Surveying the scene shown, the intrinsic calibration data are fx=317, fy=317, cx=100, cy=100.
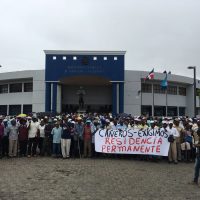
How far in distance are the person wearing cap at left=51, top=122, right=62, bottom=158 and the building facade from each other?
869 inches

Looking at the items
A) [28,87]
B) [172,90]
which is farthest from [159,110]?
[28,87]

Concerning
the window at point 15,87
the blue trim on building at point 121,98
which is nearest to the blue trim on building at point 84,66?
the blue trim on building at point 121,98

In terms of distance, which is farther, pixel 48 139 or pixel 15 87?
pixel 15 87

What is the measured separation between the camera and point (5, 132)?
530 inches

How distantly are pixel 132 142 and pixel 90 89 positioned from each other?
28.9m

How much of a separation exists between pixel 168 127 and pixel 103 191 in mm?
6069

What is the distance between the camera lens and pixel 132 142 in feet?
43.1

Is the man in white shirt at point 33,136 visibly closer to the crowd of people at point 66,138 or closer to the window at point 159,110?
the crowd of people at point 66,138

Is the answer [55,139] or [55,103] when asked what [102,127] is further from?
[55,103]

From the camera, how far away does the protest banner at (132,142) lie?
1287cm

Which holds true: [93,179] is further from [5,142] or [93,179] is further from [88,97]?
[88,97]

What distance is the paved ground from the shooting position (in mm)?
7613

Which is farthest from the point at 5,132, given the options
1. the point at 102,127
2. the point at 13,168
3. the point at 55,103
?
the point at 55,103

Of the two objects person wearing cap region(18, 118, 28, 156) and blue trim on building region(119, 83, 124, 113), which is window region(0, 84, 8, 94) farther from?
person wearing cap region(18, 118, 28, 156)
